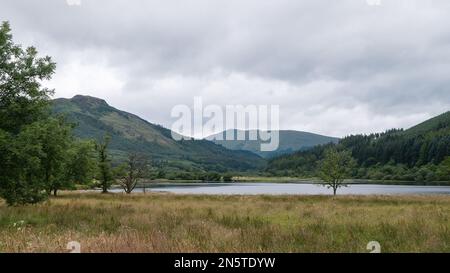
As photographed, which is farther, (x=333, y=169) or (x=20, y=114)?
(x=333, y=169)

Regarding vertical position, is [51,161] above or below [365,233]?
above

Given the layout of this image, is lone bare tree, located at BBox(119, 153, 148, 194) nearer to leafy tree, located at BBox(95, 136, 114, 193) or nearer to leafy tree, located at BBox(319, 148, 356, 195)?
leafy tree, located at BBox(95, 136, 114, 193)

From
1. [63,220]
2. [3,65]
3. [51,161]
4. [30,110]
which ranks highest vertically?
[3,65]

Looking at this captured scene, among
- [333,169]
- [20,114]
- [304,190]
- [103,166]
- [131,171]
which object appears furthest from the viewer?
[304,190]

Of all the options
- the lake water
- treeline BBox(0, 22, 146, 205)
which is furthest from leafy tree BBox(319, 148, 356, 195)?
treeline BBox(0, 22, 146, 205)

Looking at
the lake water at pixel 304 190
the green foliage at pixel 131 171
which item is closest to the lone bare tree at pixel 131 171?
the green foliage at pixel 131 171

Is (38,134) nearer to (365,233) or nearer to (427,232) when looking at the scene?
(365,233)

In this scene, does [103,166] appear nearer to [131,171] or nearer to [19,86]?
[131,171]

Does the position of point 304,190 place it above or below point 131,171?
below

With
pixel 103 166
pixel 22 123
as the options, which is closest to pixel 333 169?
pixel 103 166

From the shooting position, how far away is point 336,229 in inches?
538

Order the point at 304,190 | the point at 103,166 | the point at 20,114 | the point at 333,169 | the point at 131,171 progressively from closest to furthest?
the point at 20,114
the point at 103,166
the point at 333,169
the point at 131,171
the point at 304,190
